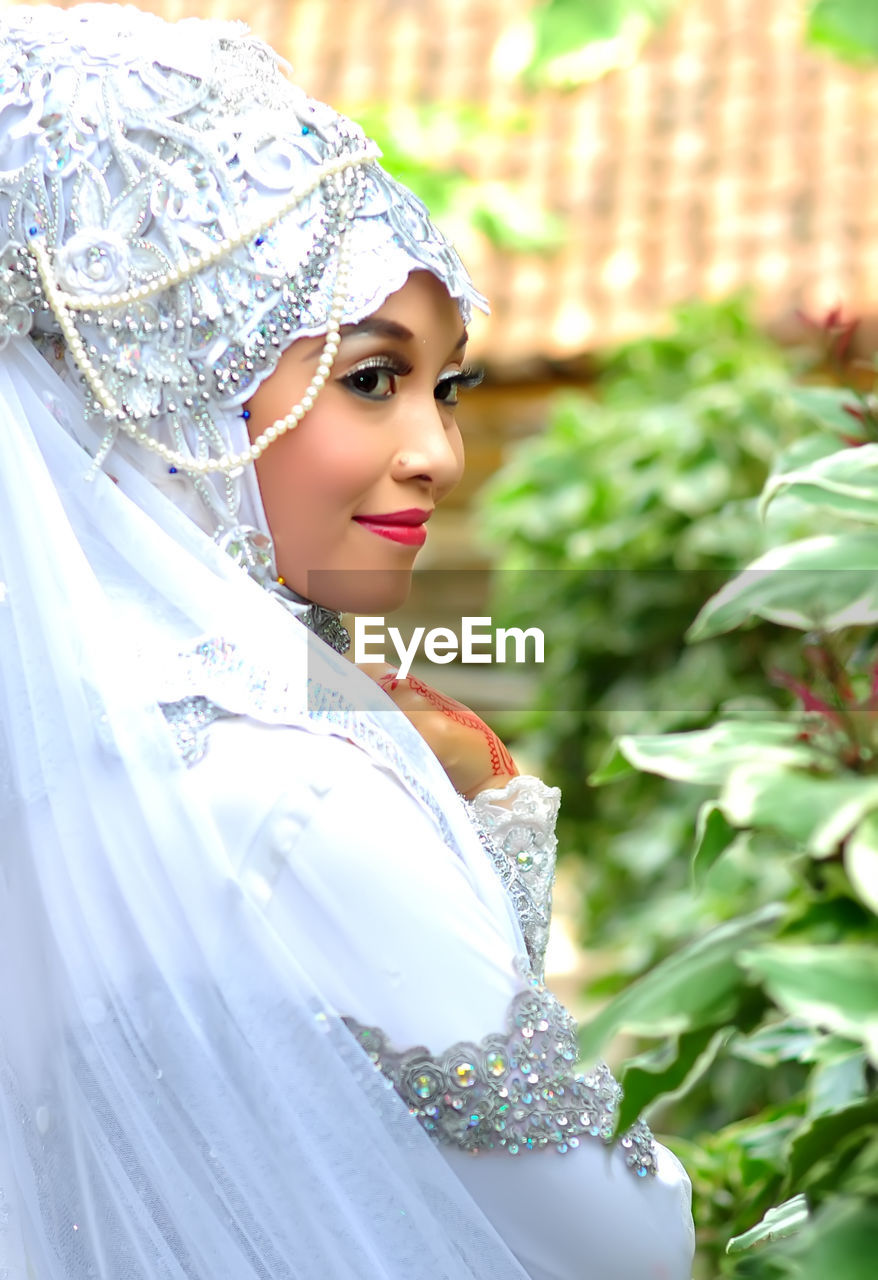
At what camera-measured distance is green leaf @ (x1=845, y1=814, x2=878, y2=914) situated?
0.71 meters

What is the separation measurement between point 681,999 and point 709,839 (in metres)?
0.11

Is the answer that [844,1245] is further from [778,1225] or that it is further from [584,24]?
[584,24]

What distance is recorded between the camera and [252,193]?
1.38 metres

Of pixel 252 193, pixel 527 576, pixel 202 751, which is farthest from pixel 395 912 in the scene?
pixel 527 576

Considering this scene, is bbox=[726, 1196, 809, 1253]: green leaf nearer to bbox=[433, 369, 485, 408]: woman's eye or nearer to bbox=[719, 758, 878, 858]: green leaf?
bbox=[719, 758, 878, 858]: green leaf

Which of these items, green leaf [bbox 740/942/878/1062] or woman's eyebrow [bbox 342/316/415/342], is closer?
green leaf [bbox 740/942/878/1062]

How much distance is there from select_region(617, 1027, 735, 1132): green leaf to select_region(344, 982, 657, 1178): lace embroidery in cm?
24

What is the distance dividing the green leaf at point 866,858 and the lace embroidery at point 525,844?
0.66 meters

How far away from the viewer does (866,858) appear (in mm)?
729

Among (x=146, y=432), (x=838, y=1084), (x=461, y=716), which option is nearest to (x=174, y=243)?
(x=146, y=432)

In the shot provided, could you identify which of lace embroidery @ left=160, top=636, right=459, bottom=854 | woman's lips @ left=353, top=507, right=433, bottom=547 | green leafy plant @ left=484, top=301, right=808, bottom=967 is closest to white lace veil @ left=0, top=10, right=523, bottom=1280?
lace embroidery @ left=160, top=636, right=459, bottom=854

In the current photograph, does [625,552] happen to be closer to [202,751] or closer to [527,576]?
[527,576]

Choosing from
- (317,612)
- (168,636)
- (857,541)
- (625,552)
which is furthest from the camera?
(625,552)

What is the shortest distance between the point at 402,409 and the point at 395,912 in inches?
18.7
